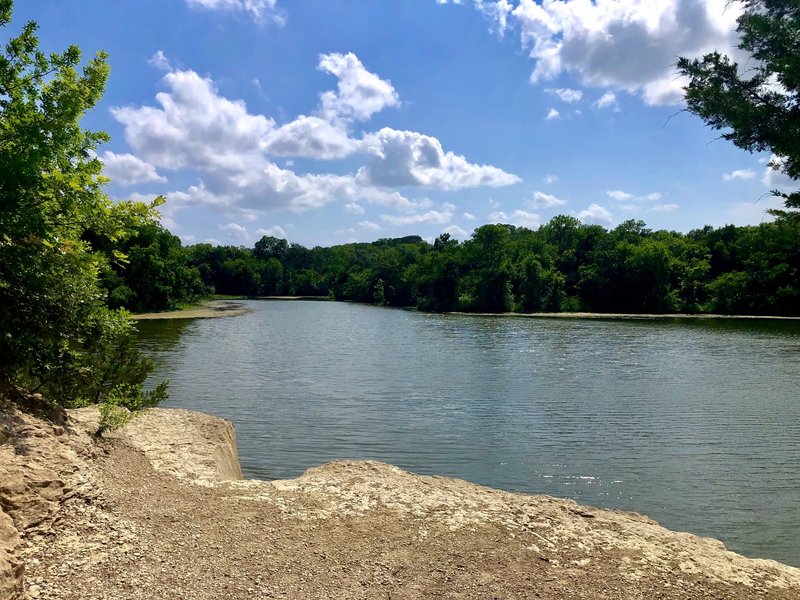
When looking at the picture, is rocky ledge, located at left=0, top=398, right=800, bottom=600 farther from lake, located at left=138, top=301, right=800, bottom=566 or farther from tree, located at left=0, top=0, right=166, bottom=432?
lake, located at left=138, top=301, right=800, bottom=566

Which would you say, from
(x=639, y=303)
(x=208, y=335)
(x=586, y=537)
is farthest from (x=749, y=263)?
(x=586, y=537)

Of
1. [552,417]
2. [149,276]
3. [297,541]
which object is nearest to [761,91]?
[297,541]

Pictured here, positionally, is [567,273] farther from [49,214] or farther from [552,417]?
[49,214]

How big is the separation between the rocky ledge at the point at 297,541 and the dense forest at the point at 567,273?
51.6 metres

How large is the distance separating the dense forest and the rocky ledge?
5162 centimetres

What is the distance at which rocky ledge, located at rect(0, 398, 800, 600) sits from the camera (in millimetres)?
5465

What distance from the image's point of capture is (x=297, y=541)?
21.2 ft

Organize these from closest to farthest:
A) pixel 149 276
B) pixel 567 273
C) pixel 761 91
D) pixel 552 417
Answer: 1. pixel 761 91
2. pixel 552 417
3. pixel 149 276
4. pixel 567 273

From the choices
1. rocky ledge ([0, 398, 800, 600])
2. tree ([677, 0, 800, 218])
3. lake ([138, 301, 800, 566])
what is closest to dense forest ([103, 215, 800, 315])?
lake ([138, 301, 800, 566])

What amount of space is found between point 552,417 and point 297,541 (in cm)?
1297

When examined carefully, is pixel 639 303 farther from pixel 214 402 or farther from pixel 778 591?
pixel 778 591

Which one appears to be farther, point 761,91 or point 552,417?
point 552,417

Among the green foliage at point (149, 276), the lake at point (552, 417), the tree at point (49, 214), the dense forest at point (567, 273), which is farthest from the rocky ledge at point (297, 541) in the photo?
the green foliage at point (149, 276)

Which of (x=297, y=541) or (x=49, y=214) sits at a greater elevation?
(x=49, y=214)
